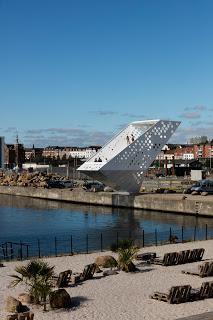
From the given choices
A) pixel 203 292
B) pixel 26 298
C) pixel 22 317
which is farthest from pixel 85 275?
pixel 22 317

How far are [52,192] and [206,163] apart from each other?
103 metres

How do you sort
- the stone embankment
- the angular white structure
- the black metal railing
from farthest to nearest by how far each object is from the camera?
the stone embankment
the angular white structure
the black metal railing

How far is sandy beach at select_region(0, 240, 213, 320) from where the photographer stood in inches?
693

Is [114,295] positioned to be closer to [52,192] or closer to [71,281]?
[71,281]

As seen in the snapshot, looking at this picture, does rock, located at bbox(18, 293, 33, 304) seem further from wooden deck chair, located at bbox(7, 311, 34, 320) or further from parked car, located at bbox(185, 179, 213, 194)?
parked car, located at bbox(185, 179, 213, 194)

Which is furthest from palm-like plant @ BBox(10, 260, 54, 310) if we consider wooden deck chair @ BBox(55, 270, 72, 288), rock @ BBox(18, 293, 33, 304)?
wooden deck chair @ BBox(55, 270, 72, 288)

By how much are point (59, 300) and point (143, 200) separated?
47.9 m

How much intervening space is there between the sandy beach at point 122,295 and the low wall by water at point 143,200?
32.6 meters

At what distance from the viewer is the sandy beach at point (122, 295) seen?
17.6m

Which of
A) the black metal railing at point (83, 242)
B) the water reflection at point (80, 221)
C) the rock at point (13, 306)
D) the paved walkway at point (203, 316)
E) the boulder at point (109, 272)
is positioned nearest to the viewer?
the paved walkway at point (203, 316)

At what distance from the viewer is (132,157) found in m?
67.8

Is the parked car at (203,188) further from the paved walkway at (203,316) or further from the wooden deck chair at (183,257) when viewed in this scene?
the paved walkway at (203,316)

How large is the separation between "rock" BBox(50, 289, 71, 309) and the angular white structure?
153ft

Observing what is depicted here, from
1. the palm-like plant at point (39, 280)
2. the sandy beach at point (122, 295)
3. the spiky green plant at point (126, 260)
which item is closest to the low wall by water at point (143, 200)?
the sandy beach at point (122, 295)
